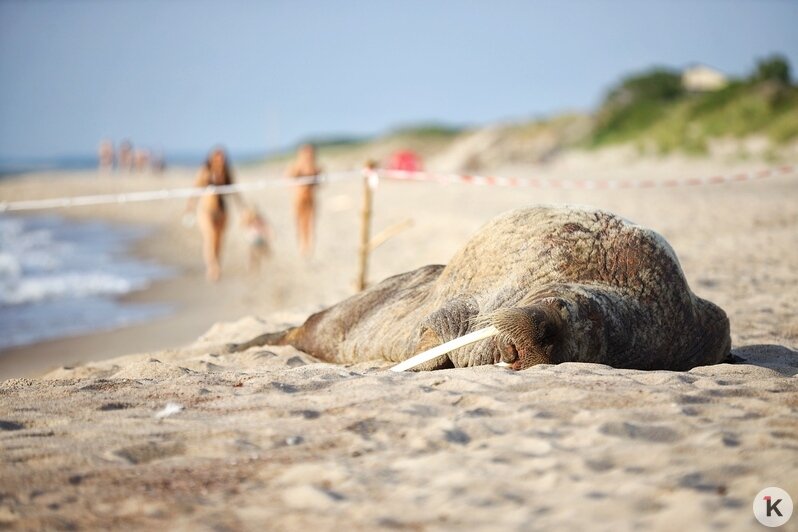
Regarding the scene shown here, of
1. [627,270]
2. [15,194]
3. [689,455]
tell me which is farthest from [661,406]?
[15,194]

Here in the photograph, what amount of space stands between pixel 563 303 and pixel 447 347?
0.62 metres

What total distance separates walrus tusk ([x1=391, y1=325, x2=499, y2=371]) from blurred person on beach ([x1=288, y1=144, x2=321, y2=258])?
9.29 metres

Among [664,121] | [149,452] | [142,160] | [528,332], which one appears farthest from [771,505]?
[142,160]

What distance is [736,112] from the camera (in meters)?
27.0

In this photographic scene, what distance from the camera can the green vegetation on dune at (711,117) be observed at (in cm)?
2588

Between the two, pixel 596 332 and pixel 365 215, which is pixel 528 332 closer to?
pixel 596 332

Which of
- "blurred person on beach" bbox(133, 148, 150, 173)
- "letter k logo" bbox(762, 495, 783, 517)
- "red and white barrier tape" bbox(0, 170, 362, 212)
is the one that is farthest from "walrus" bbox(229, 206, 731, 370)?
"blurred person on beach" bbox(133, 148, 150, 173)

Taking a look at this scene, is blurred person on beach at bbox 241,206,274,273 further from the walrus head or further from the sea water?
the walrus head

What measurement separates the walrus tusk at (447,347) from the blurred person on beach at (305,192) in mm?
9292

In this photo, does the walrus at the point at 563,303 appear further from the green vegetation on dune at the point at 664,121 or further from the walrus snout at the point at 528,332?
the green vegetation on dune at the point at 664,121

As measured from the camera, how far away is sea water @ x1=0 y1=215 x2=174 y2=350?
10.7 m

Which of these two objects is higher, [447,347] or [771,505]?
→ [447,347]

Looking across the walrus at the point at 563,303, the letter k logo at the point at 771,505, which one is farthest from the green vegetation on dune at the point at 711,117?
the letter k logo at the point at 771,505

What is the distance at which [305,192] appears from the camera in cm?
1440
